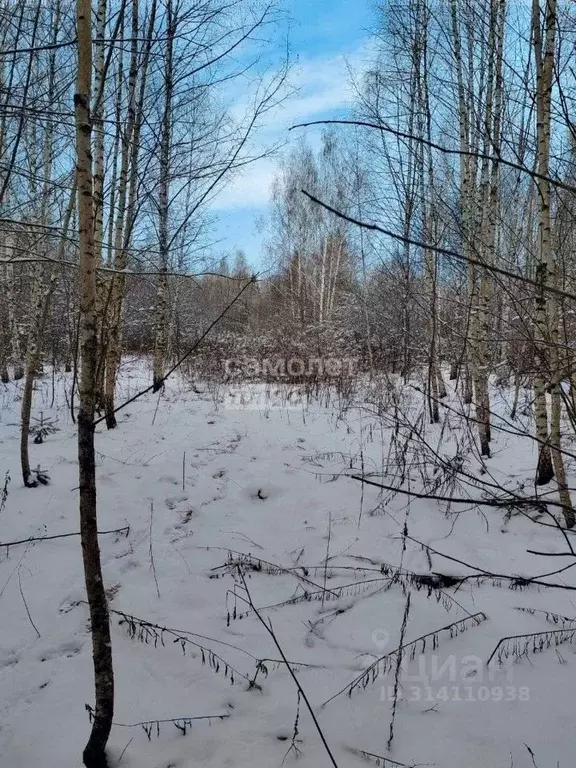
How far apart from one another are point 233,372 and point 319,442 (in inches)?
→ 225

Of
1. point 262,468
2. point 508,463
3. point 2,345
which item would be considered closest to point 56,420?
point 262,468

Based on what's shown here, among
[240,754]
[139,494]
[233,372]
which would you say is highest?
[233,372]

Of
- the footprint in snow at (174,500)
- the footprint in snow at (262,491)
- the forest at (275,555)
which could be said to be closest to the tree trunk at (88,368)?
the forest at (275,555)

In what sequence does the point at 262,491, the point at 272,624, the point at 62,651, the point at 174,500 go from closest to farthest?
the point at 62,651
the point at 272,624
the point at 174,500
the point at 262,491

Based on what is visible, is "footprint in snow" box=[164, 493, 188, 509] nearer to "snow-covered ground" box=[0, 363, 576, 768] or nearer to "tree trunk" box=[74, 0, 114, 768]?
"snow-covered ground" box=[0, 363, 576, 768]

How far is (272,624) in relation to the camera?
88.8 inches

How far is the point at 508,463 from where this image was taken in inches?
178

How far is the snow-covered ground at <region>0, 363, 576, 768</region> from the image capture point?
1582 millimetres

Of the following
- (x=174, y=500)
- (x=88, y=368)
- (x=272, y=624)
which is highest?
(x=88, y=368)

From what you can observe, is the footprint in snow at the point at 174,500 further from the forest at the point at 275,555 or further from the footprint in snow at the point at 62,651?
the footprint in snow at the point at 62,651

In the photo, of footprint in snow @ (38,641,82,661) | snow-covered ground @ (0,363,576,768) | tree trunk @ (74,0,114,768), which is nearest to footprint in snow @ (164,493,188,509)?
snow-covered ground @ (0,363,576,768)

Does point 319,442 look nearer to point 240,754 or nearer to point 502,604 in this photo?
point 502,604

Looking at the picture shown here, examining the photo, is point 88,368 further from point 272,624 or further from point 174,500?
point 174,500

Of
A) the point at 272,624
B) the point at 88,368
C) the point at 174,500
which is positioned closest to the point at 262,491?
the point at 174,500
